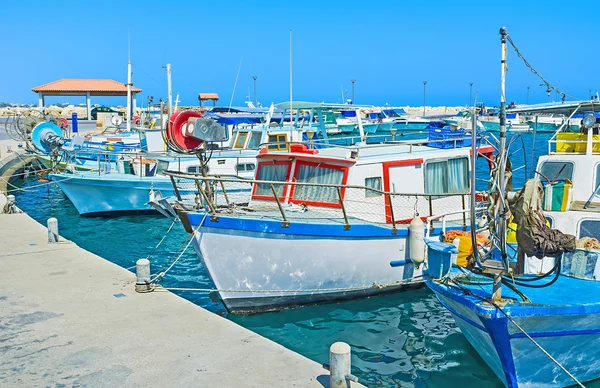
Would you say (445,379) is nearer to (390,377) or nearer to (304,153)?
(390,377)

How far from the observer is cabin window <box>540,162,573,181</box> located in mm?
10945

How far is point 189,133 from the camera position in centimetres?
1031

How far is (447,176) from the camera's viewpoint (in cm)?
1312

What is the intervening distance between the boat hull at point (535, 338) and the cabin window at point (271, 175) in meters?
4.76

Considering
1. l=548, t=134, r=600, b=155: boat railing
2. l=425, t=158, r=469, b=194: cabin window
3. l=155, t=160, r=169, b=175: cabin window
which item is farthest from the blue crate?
l=155, t=160, r=169, b=175: cabin window

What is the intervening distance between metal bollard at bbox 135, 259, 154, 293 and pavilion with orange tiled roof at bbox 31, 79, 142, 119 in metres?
47.9

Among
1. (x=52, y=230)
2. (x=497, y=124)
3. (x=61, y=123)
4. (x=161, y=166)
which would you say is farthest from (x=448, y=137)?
(x=497, y=124)

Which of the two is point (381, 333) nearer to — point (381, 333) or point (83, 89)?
point (381, 333)

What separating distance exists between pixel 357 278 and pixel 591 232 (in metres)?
4.06

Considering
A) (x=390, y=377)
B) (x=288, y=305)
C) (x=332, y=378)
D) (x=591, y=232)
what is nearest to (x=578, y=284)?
(x=591, y=232)

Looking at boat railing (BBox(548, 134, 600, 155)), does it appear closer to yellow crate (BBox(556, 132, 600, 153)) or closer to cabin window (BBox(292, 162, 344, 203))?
yellow crate (BBox(556, 132, 600, 153))

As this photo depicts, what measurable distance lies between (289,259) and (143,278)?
254 centimetres

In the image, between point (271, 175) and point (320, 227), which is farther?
point (271, 175)

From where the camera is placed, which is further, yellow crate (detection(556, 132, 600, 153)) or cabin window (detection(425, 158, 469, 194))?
cabin window (detection(425, 158, 469, 194))
